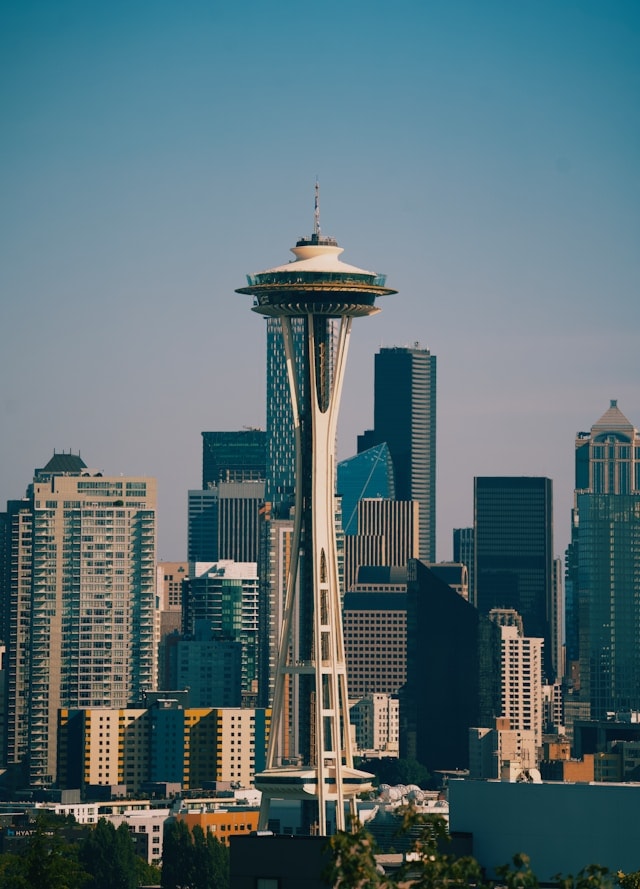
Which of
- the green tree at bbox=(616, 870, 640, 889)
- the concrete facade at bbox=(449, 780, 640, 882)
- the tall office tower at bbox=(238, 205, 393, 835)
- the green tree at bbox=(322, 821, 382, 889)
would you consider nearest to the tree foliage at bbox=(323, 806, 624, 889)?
the green tree at bbox=(322, 821, 382, 889)

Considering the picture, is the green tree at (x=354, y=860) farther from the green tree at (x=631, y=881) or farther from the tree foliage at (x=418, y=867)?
the green tree at (x=631, y=881)

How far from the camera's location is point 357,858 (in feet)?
192

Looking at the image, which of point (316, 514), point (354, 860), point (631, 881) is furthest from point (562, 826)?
point (316, 514)

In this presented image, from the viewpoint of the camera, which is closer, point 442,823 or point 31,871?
point 442,823

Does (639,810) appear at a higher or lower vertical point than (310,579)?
lower

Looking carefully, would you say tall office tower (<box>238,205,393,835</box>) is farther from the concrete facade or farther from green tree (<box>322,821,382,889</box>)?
green tree (<box>322,821,382,889</box>)

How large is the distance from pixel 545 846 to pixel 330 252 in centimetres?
9327

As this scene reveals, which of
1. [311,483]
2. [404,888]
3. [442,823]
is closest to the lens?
[442,823]

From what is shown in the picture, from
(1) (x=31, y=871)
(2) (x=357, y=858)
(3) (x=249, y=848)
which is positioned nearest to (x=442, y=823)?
(2) (x=357, y=858)

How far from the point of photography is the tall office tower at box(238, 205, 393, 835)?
161 meters

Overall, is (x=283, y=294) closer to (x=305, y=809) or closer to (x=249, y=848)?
(x=305, y=809)

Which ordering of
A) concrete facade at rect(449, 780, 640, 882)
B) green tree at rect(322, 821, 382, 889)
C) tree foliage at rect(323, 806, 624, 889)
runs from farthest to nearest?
concrete facade at rect(449, 780, 640, 882) → green tree at rect(322, 821, 382, 889) → tree foliage at rect(323, 806, 624, 889)

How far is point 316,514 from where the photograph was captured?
16075 centimetres

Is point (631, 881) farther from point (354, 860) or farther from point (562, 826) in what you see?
point (354, 860)
